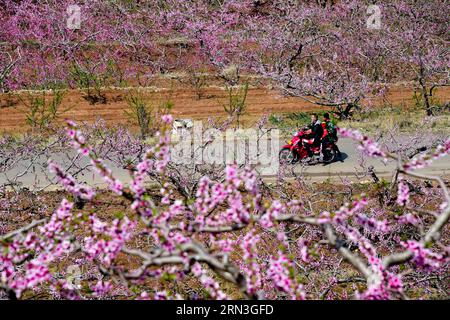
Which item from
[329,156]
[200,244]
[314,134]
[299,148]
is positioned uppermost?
[314,134]

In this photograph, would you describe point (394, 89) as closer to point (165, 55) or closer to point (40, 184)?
point (165, 55)

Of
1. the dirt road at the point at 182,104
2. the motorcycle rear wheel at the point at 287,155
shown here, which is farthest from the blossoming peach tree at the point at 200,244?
the dirt road at the point at 182,104

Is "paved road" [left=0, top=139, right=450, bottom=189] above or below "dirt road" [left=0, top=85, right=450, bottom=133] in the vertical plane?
below

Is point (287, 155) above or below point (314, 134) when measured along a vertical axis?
below

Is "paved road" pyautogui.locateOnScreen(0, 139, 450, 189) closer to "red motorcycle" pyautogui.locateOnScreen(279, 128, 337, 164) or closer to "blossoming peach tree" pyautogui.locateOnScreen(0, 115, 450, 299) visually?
"red motorcycle" pyautogui.locateOnScreen(279, 128, 337, 164)

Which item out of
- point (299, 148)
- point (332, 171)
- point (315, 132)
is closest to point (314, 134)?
point (315, 132)

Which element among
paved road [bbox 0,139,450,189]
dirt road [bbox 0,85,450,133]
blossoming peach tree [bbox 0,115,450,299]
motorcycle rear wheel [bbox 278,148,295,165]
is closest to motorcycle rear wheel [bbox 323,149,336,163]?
paved road [bbox 0,139,450,189]

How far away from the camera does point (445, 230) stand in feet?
30.2

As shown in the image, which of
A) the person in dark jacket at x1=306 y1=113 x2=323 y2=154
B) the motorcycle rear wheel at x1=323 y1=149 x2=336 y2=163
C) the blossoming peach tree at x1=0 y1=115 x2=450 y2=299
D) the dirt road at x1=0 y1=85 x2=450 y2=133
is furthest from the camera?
the dirt road at x1=0 y1=85 x2=450 y2=133

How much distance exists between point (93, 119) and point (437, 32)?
15216 mm

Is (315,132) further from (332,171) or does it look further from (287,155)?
(332,171)

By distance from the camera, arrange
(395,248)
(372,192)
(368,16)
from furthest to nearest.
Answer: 1. (368,16)
2. (372,192)
3. (395,248)
